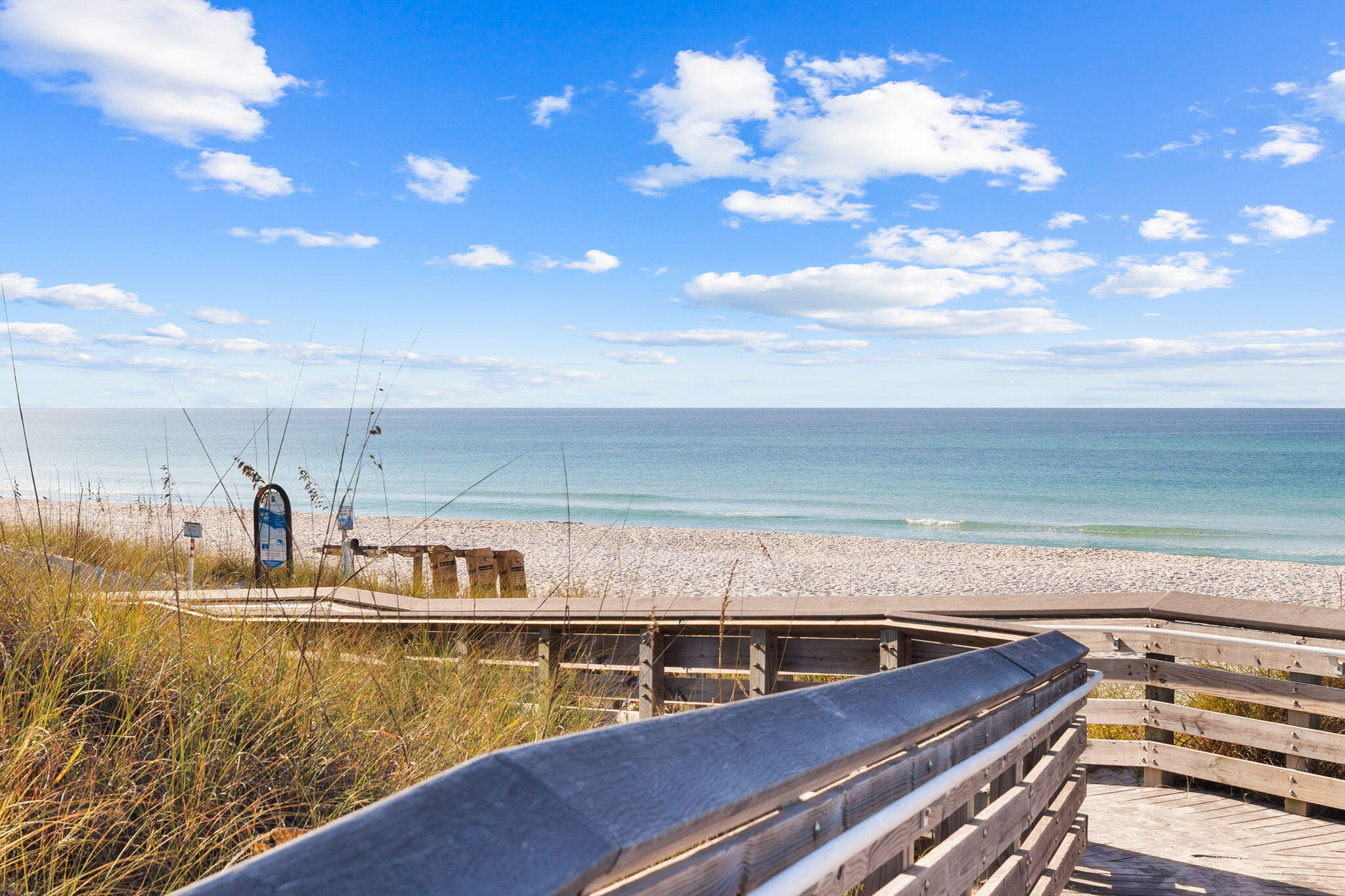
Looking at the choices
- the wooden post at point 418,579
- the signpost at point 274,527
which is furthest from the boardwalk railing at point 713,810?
the signpost at point 274,527

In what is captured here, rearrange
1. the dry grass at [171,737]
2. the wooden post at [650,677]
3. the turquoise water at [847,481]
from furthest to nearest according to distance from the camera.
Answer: the turquoise water at [847,481] < the wooden post at [650,677] < the dry grass at [171,737]

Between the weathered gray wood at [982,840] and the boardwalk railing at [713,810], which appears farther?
the weathered gray wood at [982,840]

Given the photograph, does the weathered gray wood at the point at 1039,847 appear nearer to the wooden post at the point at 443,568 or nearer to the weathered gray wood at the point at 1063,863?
the weathered gray wood at the point at 1063,863

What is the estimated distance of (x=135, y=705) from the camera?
2.28 m

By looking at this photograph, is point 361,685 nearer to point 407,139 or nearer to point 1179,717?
point 1179,717

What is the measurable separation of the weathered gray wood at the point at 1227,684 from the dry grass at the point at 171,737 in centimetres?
343

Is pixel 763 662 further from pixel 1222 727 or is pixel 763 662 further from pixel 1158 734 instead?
pixel 1222 727

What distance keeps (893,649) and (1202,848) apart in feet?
5.65

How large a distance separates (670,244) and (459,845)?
64.0m

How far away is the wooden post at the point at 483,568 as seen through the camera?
9.95 m

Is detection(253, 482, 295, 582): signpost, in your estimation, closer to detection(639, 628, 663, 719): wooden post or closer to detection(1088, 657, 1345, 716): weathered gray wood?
detection(639, 628, 663, 719): wooden post

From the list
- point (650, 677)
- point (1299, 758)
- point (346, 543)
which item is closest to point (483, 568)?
point (346, 543)

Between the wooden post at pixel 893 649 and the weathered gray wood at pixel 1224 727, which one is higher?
the wooden post at pixel 893 649

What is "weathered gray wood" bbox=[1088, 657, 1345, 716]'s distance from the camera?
441cm
